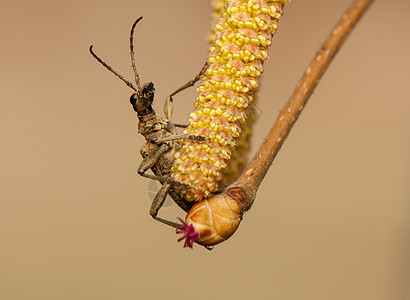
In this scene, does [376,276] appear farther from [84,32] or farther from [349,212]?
[84,32]

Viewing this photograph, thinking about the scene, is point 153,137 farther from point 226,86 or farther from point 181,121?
point 181,121

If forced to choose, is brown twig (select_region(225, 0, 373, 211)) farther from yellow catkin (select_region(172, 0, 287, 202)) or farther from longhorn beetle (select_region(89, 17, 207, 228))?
longhorn beetle (select_region(89, 17, 207, 228))

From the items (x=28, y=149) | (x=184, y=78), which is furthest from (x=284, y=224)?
(x=28, y=149)

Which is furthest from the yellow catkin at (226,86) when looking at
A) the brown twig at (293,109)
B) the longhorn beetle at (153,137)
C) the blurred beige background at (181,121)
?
the blurred beige background at (181,121)

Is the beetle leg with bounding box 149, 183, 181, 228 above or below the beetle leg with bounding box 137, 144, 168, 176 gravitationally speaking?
below

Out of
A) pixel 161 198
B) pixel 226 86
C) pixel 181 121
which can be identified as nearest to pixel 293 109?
pixel 226 86

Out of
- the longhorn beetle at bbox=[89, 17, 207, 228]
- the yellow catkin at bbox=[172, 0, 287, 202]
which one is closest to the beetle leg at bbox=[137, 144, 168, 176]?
the longhorn beetle at bbox=[89, 17, 207, 228]

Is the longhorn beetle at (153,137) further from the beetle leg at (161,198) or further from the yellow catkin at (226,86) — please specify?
the yellow catkin at (226,86)
